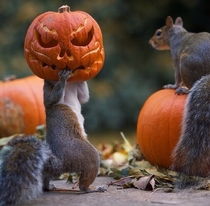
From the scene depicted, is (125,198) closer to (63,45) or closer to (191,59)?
(63,45)

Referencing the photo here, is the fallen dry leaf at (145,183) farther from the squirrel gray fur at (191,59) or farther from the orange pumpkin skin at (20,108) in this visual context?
the orange pumpkin skin at (20,108)

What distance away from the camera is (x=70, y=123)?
3633mm

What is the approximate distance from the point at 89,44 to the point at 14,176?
40.7 inches

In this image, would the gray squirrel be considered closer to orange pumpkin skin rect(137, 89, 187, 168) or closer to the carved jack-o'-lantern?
the carved jack-o'-lantern

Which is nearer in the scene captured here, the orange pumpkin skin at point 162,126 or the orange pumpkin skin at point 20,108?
the orange pumpkin skin at point 162,126

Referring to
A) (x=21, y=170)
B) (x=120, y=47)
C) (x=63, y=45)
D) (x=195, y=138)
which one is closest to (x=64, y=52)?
(x=63, y=45)

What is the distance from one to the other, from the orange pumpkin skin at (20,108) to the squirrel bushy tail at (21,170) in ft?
7.34

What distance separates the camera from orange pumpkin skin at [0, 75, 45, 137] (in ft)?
18.7

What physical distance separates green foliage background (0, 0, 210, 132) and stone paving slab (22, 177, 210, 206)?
4.82 m

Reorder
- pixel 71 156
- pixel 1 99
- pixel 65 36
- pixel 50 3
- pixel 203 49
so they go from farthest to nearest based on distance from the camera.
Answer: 1. pixel 50 3
2. pixel 1 99
3. pixel 203 49
4. pixel 65 36
5. pixel 71 156

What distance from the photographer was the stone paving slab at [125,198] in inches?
134

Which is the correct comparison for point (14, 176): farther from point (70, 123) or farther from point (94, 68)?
point (94, 68)

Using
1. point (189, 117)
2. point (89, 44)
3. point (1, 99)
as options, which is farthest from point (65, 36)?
point (1, 99)

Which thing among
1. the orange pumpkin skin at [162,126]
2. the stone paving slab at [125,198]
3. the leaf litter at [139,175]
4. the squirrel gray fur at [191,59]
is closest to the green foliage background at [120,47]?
the leaf litter at [139,175]
